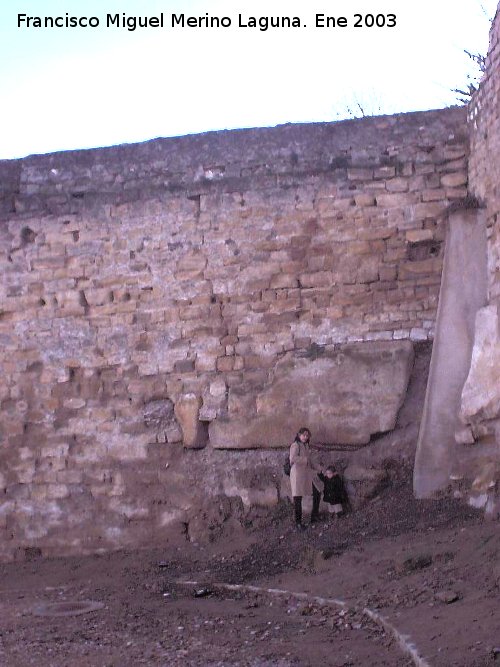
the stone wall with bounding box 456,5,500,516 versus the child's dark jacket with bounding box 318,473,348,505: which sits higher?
the stone wall with bounding box 456,5,500,516

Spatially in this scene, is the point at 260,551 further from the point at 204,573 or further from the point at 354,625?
the point at 354,625

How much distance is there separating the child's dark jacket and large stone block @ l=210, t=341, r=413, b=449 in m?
0.39

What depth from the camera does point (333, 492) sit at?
8.08 meters

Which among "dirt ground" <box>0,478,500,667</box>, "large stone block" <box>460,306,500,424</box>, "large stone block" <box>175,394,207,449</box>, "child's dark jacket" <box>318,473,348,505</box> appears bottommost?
"dirt ground" <box>0,478,500,667</box>

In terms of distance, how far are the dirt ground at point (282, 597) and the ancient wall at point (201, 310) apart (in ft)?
1.99

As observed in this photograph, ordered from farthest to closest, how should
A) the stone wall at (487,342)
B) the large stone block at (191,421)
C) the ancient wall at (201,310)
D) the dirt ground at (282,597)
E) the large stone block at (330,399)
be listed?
the large stone block at (191,421) < the ancient wall at (201,310) < the large stone block at (330,399) < the stone wall at (487,342) < the dirt ground at (282,597)

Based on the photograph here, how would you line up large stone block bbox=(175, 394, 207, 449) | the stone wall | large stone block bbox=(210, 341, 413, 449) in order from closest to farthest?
the stone wall
large stone block bbox=(210, 341, 413, 449)
large stone block bbox=(175, 394, 207, 449)

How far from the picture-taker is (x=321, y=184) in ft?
28.8

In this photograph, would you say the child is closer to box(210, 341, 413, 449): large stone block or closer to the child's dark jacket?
the child's dark jacket

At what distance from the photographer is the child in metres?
8.07

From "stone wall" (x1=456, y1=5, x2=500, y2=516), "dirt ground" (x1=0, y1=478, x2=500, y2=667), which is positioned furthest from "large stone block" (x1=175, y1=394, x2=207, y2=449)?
"stone wall" (x1=456, y1=5, x2=500, y2=516)

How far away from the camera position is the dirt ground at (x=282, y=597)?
5117 millimetres

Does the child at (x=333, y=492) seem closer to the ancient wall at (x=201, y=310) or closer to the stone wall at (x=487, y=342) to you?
the ancient wall at (x=201, y=310)

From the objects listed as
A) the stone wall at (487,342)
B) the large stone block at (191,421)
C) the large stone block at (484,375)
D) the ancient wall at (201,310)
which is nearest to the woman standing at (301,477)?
the ancient wall at (201,310)
